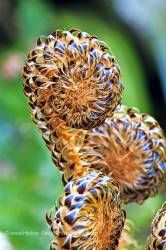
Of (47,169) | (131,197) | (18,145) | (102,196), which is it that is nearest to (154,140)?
(131,197)

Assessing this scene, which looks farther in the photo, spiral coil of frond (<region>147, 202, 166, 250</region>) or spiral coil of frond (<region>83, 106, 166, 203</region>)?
spiral coil of frond (<region>83, 106, 166, 203</region>)

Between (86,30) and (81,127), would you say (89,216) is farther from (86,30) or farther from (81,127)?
(86,30)

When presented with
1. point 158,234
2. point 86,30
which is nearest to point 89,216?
point 158,234

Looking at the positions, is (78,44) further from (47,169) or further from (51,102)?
(47,169)

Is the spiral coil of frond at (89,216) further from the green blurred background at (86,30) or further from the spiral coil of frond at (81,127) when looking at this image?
the green blurred background at (86,30)

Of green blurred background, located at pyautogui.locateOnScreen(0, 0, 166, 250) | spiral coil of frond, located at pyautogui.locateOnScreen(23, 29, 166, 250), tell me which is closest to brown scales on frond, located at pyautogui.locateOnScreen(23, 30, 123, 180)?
spiral coil of frond, located at pyautogui.locateOnScreen(23, 29, 166, 250)

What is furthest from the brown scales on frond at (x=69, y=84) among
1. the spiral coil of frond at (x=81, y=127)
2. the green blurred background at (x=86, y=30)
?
the green blurred background at (x=86, y=30)

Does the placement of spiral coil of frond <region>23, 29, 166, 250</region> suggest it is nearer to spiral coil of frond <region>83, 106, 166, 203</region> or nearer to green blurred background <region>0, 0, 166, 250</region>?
spiral coil of frond <region>83, 106, 166, 203</region>

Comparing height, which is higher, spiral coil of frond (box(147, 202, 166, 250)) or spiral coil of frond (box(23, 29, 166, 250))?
spiral coil of frond (box(23, 29, 166, 250))
